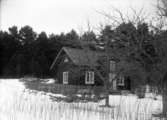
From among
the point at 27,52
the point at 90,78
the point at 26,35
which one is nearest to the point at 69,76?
the point at 90,78

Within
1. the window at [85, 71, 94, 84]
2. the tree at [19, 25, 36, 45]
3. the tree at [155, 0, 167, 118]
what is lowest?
the window at [85, 71, 94, 84]

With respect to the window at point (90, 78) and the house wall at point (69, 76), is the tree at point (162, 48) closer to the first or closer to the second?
the house wall at point (69, 76)

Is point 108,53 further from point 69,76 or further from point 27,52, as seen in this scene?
point 27,52

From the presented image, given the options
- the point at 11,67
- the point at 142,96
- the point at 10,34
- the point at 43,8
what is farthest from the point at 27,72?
the point at 43,8

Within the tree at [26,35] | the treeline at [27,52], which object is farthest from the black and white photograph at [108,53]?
the tree at [26,35]

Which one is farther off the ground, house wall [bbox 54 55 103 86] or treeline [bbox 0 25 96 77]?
treeline [bbox 0 25 96 77]

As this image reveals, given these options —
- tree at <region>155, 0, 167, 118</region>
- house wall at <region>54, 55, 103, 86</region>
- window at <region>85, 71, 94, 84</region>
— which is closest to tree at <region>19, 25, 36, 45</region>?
house wall at <region>54, 55, 103, 86</region>

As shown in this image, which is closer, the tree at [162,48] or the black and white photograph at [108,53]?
the black and white photograph at [108,53]

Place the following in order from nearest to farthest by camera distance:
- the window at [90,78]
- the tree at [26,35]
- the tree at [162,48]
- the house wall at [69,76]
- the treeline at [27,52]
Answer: the tree at [162,48] → the house wall at [69,76] → the window at [90,78] → the treeline at [27,52] → the tree at [26,35]

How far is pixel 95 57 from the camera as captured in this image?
11.9 m

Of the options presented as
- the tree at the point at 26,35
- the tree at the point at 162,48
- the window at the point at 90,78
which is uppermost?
the tree at the point at 26,35

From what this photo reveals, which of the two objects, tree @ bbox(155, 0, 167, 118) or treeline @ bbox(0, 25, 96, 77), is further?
treeline @ bbox(0, 25, 96, 77)

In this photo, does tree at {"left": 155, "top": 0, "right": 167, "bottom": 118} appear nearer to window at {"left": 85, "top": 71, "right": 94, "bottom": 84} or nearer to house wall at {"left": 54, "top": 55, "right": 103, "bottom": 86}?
house wall at {"left": 54, "top": 55, "right": 103, "bottom": 86}

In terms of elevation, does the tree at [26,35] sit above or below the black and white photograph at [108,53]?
above
